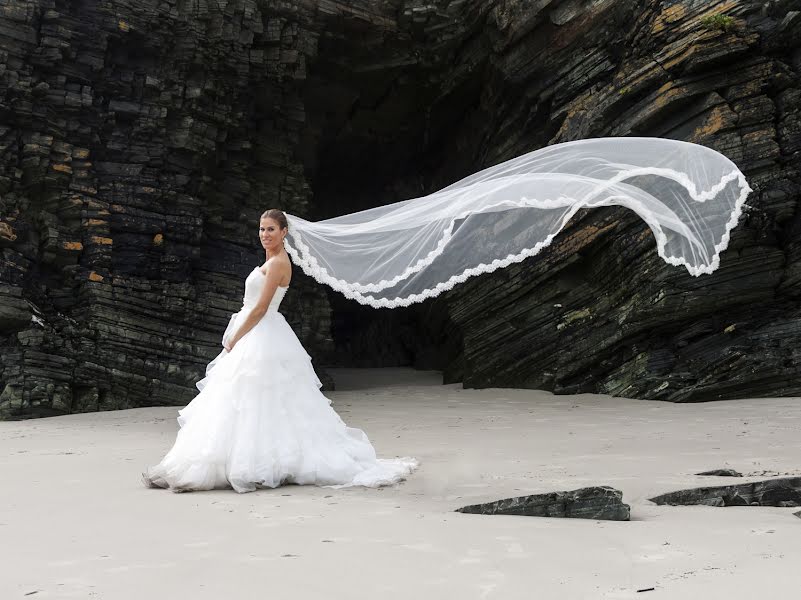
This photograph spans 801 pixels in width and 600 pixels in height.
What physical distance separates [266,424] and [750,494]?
10.0 feet

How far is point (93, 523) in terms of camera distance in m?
3.69

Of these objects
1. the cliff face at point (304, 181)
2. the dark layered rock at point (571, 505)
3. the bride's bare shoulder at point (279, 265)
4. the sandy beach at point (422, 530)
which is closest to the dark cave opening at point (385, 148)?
the cliff face at point (304, 181)

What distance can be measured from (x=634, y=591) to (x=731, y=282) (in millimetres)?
7793

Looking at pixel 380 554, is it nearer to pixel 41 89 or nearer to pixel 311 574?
pixel 311 574

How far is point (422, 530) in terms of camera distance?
11.4 feet

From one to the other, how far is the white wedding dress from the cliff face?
18.4ft

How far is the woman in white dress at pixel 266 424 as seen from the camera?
15.9 feet

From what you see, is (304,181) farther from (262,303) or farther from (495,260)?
(262,303)

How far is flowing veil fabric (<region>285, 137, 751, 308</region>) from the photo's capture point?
19.2ft

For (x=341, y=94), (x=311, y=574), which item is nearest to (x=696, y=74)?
(x=341, y=94)

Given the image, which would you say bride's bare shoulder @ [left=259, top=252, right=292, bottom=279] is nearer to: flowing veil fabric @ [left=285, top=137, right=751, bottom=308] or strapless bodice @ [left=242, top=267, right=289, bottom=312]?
strapless bodice @ [left=242, top=267, right=289, bottom=312]

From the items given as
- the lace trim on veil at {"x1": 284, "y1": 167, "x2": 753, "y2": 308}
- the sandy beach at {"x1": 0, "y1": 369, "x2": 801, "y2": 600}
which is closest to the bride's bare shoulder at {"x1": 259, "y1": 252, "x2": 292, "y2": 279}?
the lace trim on veil at {"x1": 284, "y1": 167, "x2": 753, "y2": 308}

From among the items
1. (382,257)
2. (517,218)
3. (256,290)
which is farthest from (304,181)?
(256,290)

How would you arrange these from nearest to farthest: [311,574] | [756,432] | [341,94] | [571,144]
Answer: [311,574], [571,144], [756,432], [341,94]
